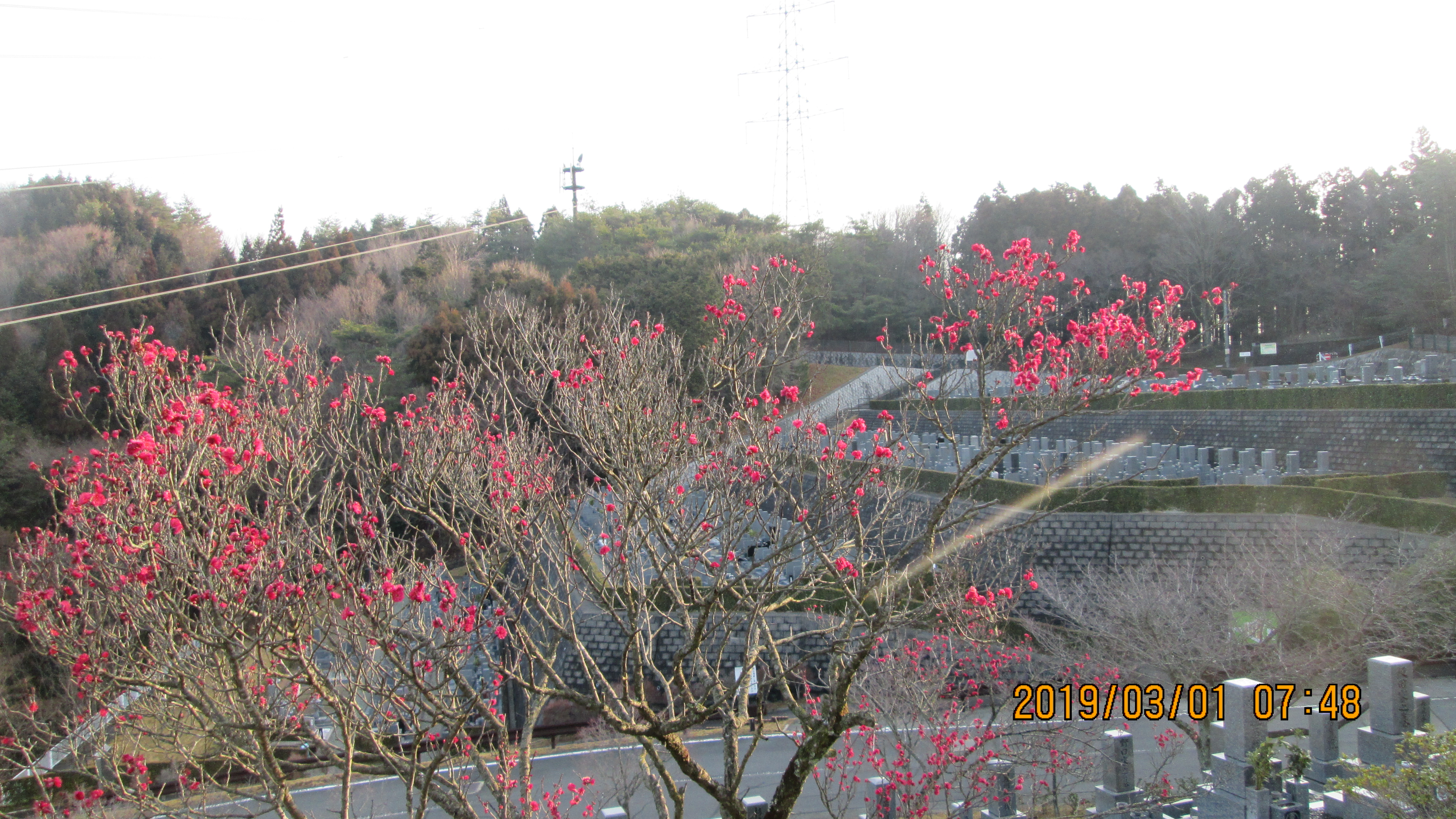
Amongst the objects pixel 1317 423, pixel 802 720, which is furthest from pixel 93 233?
pixel 1317 423

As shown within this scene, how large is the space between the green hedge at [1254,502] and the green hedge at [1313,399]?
4.26 feet

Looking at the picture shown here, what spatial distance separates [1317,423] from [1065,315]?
11545 millimetres

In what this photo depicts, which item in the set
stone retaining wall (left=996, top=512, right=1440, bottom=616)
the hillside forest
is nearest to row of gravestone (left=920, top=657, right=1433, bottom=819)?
stone retaining wall (left=996, top=512, right=1440, bottom=616)

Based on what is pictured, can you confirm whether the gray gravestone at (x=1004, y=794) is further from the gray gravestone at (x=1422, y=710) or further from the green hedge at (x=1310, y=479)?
the green hedge at (x=1310, y=479)

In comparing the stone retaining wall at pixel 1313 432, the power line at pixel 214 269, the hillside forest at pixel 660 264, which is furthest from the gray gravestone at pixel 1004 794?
the power line at pixel 214 269

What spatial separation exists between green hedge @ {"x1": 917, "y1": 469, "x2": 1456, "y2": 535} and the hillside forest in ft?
24.0

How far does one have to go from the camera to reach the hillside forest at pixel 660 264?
20125mm

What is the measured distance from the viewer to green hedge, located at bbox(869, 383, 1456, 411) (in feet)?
43.6

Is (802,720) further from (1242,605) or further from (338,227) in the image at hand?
(338,227)

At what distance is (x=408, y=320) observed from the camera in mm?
22094

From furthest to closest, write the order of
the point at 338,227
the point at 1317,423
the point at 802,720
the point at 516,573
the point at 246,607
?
1. the point at 338,227
2. the point at 1317,423
3. the point at 516,573
4. the point at 802,720
5. the point at 246,607

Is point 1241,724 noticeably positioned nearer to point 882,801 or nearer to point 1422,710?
point 1422,710

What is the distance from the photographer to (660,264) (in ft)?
78.8

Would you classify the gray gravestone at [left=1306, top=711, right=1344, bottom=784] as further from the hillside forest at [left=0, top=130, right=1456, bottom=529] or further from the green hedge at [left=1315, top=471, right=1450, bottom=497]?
the hillside forest at [left=0, top=130, right=1456, bottom=529]
